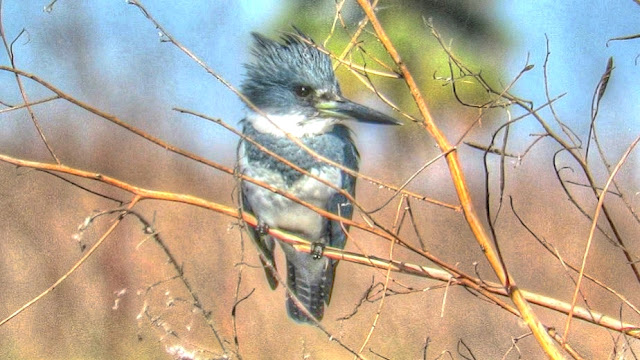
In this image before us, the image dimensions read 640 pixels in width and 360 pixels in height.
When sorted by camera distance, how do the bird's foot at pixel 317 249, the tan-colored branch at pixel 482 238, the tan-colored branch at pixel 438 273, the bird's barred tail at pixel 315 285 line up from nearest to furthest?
1. the tan-colored branch at pixel 482 238
2. the tan-colored branch at pixel 438 273
3. the bird's foot at pixel 317 249
4. the bird's barred tail at pixel 315 285

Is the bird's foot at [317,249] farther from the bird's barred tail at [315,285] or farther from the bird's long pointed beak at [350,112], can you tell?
the bird's long pointed beak at [350,112]

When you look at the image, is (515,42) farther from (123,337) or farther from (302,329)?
(123,337)

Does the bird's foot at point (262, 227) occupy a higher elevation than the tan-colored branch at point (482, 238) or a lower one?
lower

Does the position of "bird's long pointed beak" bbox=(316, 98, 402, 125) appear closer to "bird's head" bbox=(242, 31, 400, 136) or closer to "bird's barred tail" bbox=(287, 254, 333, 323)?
"bird's head" bbox=(242, 31, 400, 136)

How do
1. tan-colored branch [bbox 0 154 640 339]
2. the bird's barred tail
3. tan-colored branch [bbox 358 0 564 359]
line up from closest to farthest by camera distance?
tan-colored branch [bbox 358 0 564 359] → tan-colored branch [bbox 0 154 640 339] → the bird's barred tail

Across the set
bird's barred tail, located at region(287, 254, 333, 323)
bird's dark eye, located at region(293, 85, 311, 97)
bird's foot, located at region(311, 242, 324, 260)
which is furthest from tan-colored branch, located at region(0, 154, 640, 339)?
bird's barred tail, located at region(287, 254, 333, 323)

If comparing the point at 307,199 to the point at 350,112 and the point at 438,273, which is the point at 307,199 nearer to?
the point at 350,112

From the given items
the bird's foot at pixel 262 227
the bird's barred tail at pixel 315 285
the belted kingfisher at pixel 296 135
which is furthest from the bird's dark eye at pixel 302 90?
the bird's barred tail at pixel 315 285

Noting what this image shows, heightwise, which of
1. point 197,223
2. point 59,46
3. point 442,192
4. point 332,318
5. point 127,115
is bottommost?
point 332,318

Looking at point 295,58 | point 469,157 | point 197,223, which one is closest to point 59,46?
point 197,223
